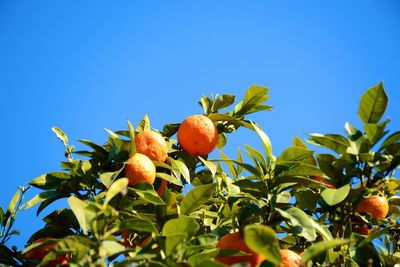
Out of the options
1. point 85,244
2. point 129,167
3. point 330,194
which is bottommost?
point 330,194

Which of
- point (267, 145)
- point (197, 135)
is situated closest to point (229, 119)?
point (197, 135)

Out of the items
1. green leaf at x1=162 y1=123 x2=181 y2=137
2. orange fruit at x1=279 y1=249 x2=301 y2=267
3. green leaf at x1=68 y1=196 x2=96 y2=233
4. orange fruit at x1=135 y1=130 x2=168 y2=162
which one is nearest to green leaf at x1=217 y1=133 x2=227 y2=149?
green leaf at x1=162 y1=123 x2=181 y2=137

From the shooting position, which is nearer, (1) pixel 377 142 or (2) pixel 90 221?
(2) pixel 90 221

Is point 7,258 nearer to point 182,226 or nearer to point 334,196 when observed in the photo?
point 182,226

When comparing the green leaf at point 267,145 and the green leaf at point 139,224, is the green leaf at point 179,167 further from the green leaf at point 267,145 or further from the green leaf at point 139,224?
the green leaf at point 139,224

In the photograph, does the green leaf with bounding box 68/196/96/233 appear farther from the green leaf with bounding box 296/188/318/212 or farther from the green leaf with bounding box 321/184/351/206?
the green leaf with bounding box 296/188/318/212

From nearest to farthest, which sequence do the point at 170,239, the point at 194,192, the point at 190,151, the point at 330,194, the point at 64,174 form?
1. the point at 170,239
2. the point at 330,194
3. the point at 194,192
4. the point at 64,174
5. the point at 190,151

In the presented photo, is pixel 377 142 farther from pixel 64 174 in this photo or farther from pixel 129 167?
pixel 64 174

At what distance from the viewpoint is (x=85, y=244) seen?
1240mm

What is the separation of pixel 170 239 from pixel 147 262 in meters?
0.10

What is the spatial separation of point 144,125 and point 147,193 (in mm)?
610

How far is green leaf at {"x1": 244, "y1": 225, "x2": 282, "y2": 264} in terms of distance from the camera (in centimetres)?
123

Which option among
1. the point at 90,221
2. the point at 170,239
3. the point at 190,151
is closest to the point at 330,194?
the point at 170,239

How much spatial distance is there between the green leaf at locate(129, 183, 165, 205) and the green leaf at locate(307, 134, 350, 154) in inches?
23.6
